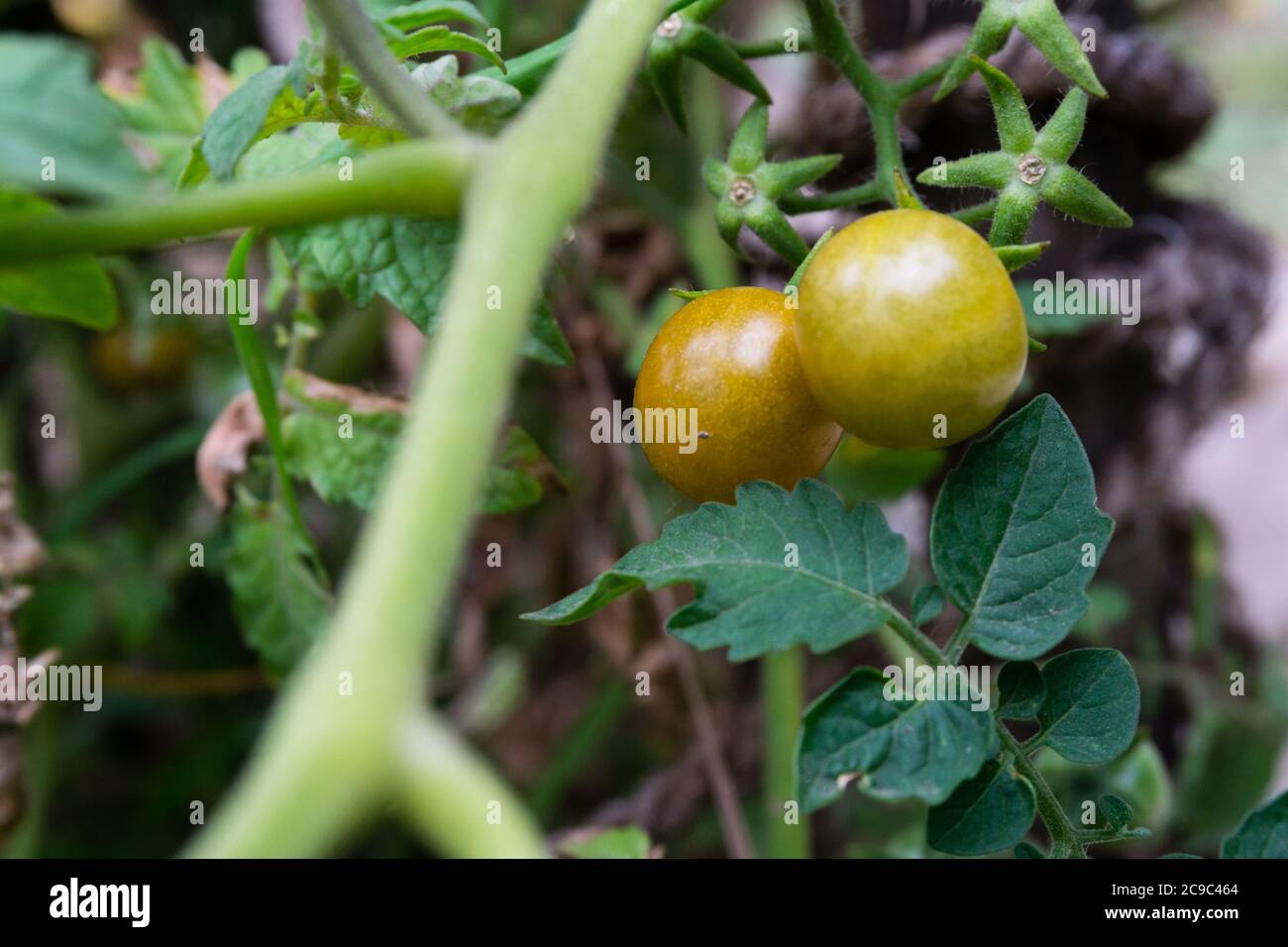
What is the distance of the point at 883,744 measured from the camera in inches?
20.4

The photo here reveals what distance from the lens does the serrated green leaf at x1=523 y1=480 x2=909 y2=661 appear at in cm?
52

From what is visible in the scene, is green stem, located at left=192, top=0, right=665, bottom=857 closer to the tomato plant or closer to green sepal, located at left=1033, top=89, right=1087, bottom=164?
the tomato plant

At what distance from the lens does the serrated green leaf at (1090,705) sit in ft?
1.86

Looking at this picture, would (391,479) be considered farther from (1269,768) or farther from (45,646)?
(1269,768)

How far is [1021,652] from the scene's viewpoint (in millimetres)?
540

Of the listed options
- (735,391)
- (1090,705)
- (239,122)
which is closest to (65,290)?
(239,122)

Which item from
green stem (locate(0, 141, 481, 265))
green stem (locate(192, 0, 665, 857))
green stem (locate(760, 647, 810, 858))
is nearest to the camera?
green stem (locate(192, 0, 665, 857))

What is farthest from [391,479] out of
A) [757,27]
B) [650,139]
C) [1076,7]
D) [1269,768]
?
[757,27]

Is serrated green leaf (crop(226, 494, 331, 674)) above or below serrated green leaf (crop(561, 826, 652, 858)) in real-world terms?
above

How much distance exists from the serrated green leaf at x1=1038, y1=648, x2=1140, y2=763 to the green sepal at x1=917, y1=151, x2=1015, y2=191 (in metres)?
0.25

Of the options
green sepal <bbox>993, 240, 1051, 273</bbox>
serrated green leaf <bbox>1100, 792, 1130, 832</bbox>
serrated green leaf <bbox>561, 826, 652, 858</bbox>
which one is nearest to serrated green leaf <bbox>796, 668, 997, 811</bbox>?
serrated green leaf <bbox>1100, 792, 1130, 832</bbox>

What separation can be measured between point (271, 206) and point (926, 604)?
38 centimetres

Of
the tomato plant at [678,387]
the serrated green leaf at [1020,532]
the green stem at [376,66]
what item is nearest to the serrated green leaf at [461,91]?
the tomato plant at [678,387]
